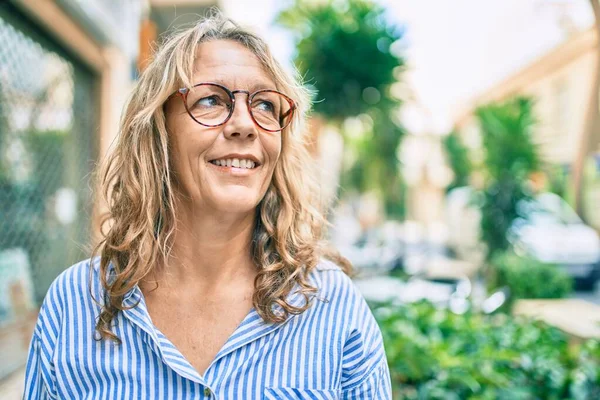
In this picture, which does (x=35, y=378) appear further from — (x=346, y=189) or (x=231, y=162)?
(x=346, y=189)

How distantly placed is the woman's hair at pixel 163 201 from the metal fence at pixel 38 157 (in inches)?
51.6

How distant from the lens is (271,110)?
1.51 meters

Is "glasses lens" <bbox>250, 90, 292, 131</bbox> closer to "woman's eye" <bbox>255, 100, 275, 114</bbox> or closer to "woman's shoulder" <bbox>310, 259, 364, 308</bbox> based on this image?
"woman's eye" <bbox>255, 100, 275, 114</bbox>

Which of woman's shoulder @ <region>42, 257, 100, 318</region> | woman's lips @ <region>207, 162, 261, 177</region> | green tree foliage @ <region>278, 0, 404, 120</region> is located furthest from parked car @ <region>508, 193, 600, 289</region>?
woman's shoulder @ <region>42, 257, 100, 318</region>

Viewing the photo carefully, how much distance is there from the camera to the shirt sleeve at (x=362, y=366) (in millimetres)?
1426

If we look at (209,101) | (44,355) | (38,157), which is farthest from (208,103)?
(38,157)

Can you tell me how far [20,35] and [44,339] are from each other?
2376 millimetres

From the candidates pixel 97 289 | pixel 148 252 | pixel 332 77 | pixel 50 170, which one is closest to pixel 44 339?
pixel 97 289

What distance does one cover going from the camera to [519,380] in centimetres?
267

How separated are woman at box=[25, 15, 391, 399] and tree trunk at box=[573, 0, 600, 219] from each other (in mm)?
1157

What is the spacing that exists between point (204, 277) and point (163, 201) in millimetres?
247

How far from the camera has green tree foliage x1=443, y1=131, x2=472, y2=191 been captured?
17177 millimetres

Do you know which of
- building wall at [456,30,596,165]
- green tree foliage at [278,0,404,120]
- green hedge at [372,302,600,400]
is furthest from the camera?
building wall at [456,30,596,165]

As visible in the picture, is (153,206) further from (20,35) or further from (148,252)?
(20,35)
